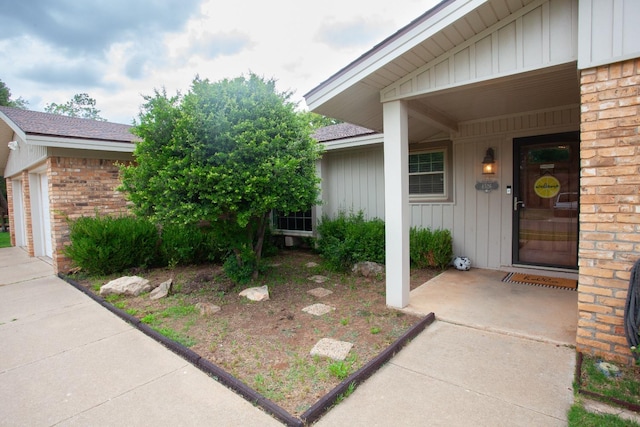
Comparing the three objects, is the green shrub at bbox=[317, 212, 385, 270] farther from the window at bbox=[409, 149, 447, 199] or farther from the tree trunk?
the tree trunk

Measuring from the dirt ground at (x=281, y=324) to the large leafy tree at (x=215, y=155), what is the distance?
3.77ft

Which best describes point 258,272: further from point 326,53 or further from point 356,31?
point 326,53

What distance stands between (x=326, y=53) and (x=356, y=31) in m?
3.95

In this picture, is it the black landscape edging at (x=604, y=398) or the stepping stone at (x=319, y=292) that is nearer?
the black landscape edging at (x=604, y=398)

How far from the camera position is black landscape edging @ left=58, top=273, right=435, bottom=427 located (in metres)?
2.07

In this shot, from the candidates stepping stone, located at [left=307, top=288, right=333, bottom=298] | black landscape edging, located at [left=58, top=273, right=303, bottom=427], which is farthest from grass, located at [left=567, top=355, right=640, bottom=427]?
stepping stone, located at [left=307, top=288, right=333, bottom=298]

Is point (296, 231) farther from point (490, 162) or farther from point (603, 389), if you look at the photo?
point (603, 389)

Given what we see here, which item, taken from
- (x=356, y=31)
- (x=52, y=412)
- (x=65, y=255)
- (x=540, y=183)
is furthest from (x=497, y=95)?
(x=356, y=31)

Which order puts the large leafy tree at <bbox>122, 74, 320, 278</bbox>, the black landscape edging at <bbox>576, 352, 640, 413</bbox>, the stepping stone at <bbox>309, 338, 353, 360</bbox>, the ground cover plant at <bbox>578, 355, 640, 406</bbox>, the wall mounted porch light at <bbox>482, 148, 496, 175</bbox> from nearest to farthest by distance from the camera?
the black landscape edging at <bbox>576, 352, 640, 413</bbox> → the ground cover plant at <bbox>578, 355, 640, 406</bbox> → the stepping stone at <bbox>309, 338, 353, 360</bbox> → the large leafy tree at <bbox>122, 74, 320, 278</bbox> → the wall mounted porch light at <bbox>482, 148, 496, 175</bbox>

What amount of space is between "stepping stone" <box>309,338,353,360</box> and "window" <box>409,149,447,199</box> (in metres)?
3.94

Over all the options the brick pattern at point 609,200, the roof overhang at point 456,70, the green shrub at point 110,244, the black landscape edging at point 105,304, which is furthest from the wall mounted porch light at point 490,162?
the green shrub at point 110,244

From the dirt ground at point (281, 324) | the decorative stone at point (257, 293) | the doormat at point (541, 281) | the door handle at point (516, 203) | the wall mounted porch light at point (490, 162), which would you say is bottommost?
the dirt ground at point (281, 324)

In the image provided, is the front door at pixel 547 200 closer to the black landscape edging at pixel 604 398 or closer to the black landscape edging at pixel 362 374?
the black landscape edging at pixel 362 374

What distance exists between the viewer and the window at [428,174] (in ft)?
19.7
